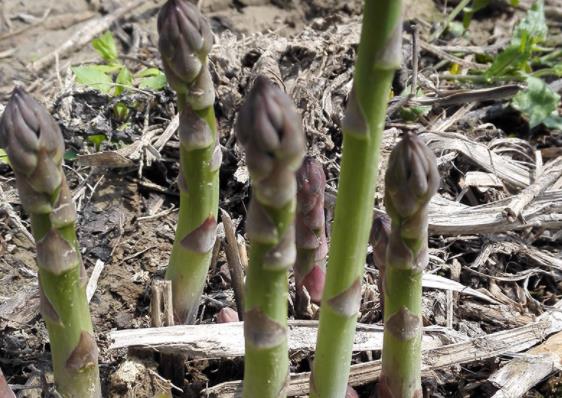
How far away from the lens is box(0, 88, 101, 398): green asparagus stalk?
1.89 m

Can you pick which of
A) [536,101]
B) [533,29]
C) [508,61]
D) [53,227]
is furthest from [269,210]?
[533,29]

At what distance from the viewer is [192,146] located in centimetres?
231

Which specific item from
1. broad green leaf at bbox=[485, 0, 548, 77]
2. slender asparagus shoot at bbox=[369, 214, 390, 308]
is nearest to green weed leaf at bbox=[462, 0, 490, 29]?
broad green leaf at bbox=[485, 0, 548, 77]

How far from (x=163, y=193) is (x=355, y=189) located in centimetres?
173

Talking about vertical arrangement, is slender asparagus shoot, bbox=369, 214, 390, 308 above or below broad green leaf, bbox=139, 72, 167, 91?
below

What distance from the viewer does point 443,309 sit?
2.83 metres

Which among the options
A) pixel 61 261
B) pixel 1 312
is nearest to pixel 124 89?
pixel 1 312

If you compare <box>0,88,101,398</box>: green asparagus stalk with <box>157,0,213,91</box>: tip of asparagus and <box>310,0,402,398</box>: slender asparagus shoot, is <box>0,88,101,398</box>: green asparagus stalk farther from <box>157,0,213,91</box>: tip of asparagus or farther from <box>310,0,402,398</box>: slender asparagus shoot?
<box>310,0,402,398</box>: slender asparagus shoot

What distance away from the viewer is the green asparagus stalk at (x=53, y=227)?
1.89m

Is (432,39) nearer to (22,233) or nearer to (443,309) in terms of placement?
(443,309)

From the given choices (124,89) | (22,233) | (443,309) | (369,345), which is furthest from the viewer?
(124,89)

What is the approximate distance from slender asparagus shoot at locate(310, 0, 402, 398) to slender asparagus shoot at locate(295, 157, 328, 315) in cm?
52

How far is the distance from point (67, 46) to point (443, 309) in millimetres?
2599

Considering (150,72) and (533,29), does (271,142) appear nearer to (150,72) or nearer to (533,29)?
(150,72)
